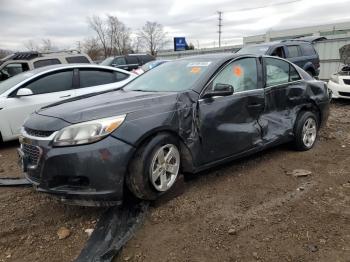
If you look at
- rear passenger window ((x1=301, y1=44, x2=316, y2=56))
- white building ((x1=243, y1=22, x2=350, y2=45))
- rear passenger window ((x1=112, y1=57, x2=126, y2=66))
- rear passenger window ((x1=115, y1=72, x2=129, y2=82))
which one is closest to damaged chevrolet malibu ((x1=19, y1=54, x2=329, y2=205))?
rear passenger window ((x1=115, y1=72, x2=129, y2=82))

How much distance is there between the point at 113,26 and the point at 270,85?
51.5 meters

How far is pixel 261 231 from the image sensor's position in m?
3.26

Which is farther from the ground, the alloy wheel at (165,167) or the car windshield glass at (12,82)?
the car windshield glass at (12,82)

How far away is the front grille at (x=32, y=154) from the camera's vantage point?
133 inches

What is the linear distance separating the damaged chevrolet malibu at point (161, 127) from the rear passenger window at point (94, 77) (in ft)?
8.55

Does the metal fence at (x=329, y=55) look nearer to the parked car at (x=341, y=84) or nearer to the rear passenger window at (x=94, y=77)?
the parked car at (x=341, y=84)

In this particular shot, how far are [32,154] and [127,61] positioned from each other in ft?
48.6

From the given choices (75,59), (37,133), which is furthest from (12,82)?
(75,59)

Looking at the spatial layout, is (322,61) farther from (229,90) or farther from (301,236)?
(301,236)

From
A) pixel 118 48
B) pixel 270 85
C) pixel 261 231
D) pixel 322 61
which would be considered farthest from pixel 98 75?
pixel 118 48

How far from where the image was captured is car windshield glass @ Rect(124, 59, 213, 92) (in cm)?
427

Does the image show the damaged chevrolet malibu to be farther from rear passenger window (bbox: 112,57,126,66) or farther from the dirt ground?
rear passenger window (bbox: 112,57,126,66)

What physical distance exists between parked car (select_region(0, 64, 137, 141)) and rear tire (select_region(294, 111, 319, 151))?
3.87 metres

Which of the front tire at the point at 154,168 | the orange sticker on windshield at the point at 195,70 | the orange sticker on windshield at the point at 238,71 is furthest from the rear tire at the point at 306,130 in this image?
the front tire at the point at 154,168
